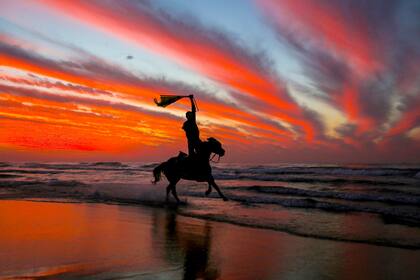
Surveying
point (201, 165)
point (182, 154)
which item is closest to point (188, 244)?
point (201, 165)

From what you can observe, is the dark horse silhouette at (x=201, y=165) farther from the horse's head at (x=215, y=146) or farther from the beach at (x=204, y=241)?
the beach at (x=204, y=241)

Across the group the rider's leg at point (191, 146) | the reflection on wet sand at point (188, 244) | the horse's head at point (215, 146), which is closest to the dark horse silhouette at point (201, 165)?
the horse's head at point (215, 146)

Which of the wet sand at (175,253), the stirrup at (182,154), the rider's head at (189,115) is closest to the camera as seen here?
the wet sand at (175,253)

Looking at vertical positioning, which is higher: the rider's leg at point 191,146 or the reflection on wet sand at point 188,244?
the rider's leg at point 191,146

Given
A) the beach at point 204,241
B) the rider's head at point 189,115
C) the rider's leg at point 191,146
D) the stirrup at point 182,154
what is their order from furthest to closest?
the stirrup at point 182,154 → the rider's leg at point 191,146 → the rider's head at point 189,115 → the beach at point 204,241

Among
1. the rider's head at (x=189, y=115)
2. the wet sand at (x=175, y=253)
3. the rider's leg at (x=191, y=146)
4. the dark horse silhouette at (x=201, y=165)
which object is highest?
the rider's head at (x=189, y=115)

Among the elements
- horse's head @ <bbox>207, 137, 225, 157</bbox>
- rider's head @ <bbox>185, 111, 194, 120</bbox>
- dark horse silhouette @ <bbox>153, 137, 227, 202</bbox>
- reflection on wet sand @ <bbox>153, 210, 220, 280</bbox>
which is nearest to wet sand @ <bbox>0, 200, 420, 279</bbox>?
reflection on wet sand @ <bbox>153, 210, 220, 280</bbox>

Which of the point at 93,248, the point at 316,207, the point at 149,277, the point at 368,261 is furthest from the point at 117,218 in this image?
the point at 316,207

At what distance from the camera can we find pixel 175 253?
19.1 ft

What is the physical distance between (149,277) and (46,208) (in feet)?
23.6

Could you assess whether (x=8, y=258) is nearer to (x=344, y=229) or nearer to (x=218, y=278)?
(x=218, y=278)

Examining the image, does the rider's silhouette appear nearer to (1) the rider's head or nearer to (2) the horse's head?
(1) the rider's head

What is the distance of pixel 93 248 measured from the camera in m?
5.96

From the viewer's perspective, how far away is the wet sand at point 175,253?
4875 mm
